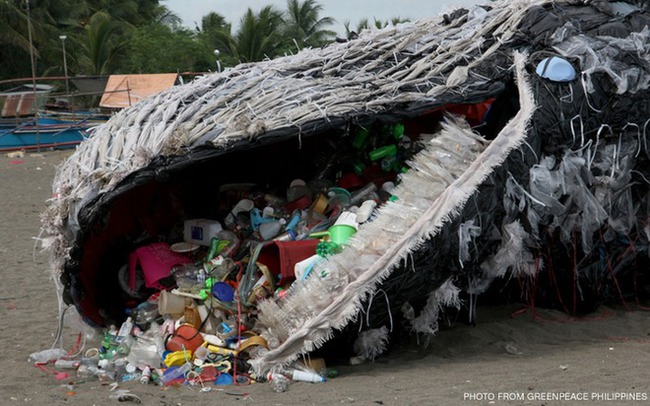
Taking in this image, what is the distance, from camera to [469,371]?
5.14m

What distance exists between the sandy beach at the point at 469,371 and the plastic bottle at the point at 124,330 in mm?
470

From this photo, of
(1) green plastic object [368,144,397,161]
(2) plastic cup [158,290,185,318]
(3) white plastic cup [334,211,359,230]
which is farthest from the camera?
(1) green plastic object [368,144,397,161]

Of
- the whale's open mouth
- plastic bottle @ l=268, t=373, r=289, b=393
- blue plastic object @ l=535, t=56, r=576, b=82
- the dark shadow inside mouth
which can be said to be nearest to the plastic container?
the dark shadow inside mouth

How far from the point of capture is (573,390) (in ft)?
15.2

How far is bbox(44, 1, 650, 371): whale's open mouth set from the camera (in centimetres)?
523

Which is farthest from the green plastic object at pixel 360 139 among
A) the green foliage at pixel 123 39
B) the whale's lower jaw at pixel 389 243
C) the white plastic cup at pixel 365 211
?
the green foliage at pixel 123 39

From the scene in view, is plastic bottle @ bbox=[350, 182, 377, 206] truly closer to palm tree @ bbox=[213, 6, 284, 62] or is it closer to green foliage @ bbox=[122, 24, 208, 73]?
palm tree @ bbox=[213, 6, 284, 62]

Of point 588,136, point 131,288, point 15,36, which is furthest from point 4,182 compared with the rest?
point 15,36

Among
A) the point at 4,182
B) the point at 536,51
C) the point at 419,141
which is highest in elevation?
the point at 536,51

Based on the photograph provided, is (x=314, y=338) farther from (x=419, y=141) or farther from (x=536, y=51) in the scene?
(x=536, y=51)

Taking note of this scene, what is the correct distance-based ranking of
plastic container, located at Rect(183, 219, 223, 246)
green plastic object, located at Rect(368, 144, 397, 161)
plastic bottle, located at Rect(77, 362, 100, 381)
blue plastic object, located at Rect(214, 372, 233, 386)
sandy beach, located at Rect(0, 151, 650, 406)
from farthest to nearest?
1. plastic container, located at Rect(183, 219, 223, 246)
2. green plastic object, located at Rect(368, 144, 397, 161)
3. plastic bottle, located at Rect(77, 362, 100, 381)
4. blue plastic object, located at Rect(214, 372, 233, 386)
5. sandy beach, located at Rect(0, 151, 650, 406)

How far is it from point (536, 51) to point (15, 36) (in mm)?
31963

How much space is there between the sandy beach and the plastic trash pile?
215 mm

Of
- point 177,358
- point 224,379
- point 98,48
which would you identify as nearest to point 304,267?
point 224,379
